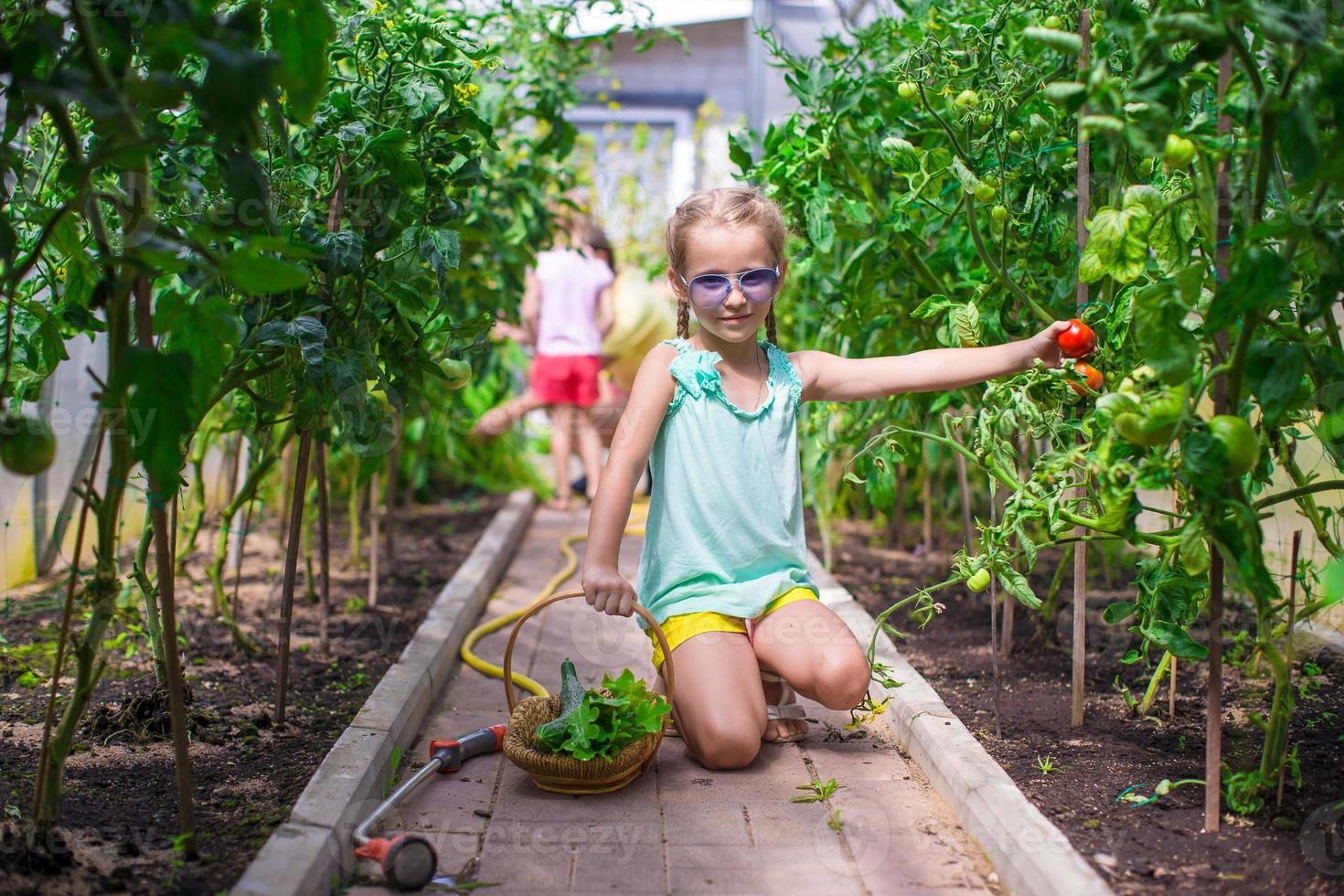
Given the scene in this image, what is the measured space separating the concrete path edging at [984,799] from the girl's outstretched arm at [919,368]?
28.6 inches

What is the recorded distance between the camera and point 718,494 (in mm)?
2668

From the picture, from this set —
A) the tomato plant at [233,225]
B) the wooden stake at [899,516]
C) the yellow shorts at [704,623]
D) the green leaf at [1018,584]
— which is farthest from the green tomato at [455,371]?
the wooden stake at [899,516]

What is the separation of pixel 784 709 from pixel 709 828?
1.81 feet

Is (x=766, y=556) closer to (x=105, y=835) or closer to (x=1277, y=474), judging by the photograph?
(x=105, y=835)

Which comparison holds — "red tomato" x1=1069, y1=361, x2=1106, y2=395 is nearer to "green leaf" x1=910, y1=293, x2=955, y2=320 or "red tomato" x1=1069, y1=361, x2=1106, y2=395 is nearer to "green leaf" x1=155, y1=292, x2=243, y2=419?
"green leaf" x1=910, y1=293, x2=955, y2=320

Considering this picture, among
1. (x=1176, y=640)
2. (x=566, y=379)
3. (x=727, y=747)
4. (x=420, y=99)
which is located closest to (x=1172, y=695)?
(x=1176, y=640)

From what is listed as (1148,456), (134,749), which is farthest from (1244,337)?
(134,749)

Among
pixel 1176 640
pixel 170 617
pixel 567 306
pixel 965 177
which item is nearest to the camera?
pixel 170 617

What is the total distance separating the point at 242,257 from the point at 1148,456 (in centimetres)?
145

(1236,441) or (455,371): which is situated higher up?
(455,371)

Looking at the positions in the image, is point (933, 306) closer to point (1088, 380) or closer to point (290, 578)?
point (1088, 380)

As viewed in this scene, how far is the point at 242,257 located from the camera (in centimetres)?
157

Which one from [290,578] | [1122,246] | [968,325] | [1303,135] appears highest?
[1303,135]

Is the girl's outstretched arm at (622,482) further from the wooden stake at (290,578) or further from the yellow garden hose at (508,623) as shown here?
the wooden stake at (290,578)
